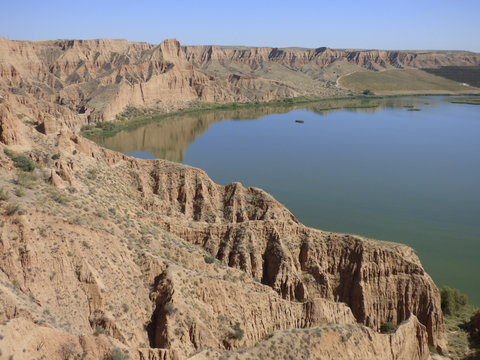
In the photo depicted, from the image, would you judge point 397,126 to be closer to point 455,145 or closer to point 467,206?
point 455,145

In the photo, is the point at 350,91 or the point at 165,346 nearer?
the point at 165,346

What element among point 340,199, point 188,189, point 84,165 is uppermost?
point 84,165

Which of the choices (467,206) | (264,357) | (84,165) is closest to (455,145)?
(467,206)

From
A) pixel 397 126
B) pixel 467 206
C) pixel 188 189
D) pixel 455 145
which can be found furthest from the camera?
pixel 397 126

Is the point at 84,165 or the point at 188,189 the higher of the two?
the point at 84,165

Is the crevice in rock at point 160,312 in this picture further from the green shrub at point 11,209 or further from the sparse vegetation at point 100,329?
the green shrub at point 11,209

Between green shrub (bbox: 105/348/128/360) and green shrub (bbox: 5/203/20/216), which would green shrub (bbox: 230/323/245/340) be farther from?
green shrub (bbox: 5/203/20/216)

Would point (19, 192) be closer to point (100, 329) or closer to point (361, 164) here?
point (100, 329)

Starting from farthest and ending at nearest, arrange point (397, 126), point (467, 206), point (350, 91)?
point (350, 91) < point (397, 126) < point (467, 206)
